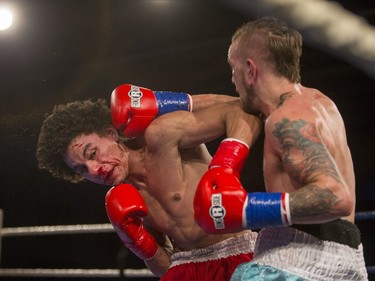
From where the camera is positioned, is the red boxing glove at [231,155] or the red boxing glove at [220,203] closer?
the red boxing glove at [220,203]

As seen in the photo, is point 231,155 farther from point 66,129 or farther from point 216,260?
point 66,129

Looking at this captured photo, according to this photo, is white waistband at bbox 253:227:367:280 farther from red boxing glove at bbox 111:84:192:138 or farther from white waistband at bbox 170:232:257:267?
red boxing glove at bbox 111:84:192:138

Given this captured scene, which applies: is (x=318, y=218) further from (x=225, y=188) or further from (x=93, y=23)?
(x=93, y=23)

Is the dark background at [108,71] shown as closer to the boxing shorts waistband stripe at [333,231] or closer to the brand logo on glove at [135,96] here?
the brand logo on glove at [135,96]

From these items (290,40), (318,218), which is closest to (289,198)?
(318,218)

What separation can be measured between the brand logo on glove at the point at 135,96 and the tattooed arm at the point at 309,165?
622 millimetres

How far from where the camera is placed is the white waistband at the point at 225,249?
212 centimetres

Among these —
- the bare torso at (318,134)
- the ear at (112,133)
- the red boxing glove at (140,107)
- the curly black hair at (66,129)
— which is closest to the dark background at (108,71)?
the curly black hair at (66,129)

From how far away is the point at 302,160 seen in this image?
60.8 inches

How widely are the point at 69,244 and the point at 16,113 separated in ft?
4.46

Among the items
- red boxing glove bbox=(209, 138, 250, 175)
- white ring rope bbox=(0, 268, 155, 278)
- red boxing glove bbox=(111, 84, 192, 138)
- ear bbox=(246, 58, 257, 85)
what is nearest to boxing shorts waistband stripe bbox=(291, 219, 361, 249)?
red boxing glove bbox=(209, 138, 250, 175)

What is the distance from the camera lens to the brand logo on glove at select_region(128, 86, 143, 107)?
2.12 meters

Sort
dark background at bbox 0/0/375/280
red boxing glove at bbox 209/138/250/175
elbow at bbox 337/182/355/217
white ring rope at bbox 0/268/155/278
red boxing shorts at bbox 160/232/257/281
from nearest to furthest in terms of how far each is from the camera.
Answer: elbow at bbox 337/182/355/217 < red boxing glove at bbox 209/138/250/175 < red boxing shorts at bbox 160/232/257/281 < white ring rope at bbox 0/268/155/278 < dark background at bbox 0/0/375/280

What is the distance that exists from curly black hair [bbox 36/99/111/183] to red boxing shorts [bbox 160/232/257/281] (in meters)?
0.56
